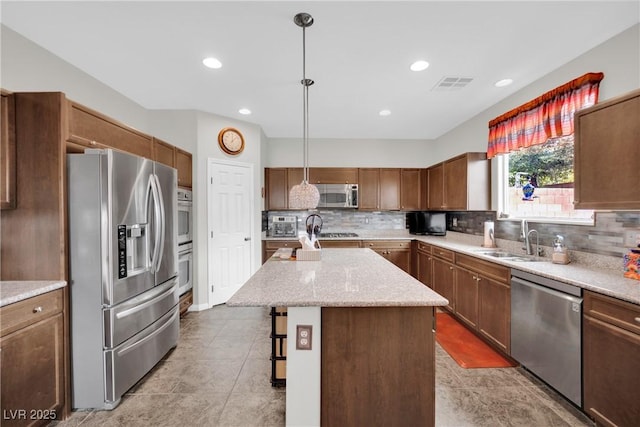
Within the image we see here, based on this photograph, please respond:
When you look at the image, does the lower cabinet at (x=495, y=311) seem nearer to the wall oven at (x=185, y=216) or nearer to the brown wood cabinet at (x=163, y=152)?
the wall oven at (x=185, y=216)

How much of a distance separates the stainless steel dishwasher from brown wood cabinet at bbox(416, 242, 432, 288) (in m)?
1.70

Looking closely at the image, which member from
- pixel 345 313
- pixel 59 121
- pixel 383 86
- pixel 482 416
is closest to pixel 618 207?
pixel 482 416

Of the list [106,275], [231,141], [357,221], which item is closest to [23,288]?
[106,275]

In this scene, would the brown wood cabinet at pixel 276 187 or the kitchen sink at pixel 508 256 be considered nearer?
the kitchen sink at pixel 508 256

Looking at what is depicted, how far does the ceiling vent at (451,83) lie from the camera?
2.70 m

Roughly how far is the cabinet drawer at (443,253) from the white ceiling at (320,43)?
6.12 feet

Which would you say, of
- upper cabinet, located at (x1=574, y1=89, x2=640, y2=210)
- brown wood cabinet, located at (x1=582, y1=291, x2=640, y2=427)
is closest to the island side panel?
brown wood cabinet, located at (x1=582, y1=291, x2=640, y2=427)

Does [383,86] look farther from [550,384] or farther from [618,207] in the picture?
[550,384]

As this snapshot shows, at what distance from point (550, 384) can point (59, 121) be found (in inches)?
149

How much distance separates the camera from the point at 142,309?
2.09 metres

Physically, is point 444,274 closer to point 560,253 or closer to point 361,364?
point 560,253

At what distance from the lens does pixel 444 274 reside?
139 inches

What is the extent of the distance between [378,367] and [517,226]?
2.52m

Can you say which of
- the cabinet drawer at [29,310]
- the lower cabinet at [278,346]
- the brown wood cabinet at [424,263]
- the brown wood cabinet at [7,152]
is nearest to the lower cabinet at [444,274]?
the brown wood cabinet at [424,263]
